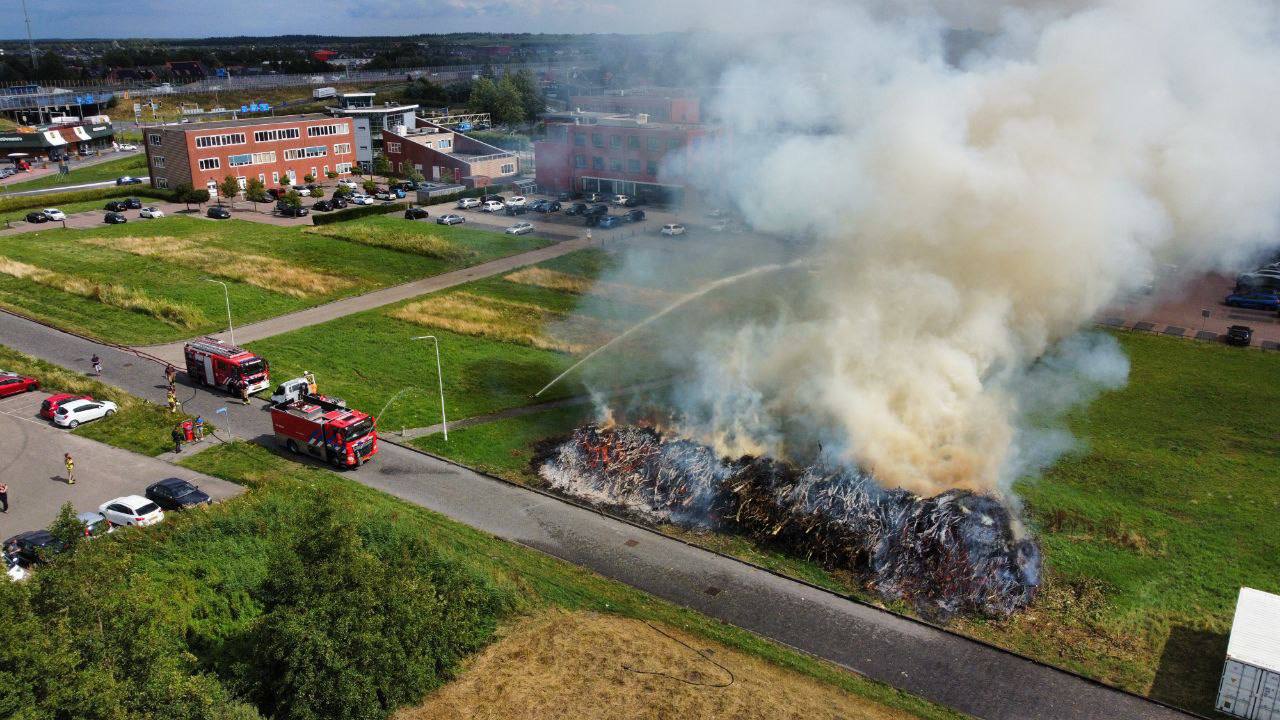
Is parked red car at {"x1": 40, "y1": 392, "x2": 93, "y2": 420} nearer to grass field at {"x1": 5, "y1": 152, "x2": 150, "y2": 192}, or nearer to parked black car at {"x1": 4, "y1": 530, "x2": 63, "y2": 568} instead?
parked black car at {"x1": 4, "y1": 530, "x2": 63, "y2": 568}

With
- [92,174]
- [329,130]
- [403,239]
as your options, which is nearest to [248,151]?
[329,130]

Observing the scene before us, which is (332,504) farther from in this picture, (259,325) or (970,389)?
(259,325)

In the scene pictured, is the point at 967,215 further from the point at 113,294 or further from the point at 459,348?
the point at 113,294

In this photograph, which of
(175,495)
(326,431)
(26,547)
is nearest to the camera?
(26,547)

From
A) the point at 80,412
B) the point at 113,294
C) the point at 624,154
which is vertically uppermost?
the point at 624,154

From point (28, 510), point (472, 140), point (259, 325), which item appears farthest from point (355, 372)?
point (472, 140)

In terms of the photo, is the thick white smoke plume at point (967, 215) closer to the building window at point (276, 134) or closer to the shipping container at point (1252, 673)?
the shipping container at point (1252, 673)

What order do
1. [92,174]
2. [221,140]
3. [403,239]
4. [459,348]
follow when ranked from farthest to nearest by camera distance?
[92,174] < [221,140] < [403,239] < [459,348]

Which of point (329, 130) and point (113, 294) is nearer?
point (113, 294)

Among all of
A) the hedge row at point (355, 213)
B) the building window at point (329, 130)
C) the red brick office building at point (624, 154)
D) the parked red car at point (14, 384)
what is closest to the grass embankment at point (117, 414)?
the parked red car at point (14, 384)
